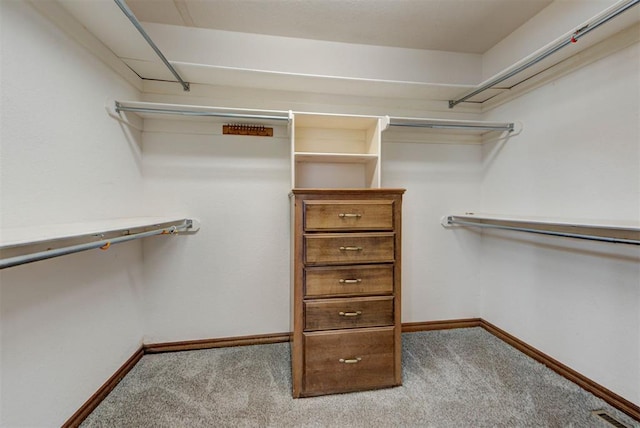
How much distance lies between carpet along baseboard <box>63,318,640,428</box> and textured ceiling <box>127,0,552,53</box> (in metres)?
2.27

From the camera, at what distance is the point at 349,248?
1.40 meters

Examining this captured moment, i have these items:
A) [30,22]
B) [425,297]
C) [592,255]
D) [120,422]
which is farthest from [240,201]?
[592,255]

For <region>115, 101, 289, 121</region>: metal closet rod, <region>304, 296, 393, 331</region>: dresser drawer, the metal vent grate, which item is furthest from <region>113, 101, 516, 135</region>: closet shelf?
the metal vent grate

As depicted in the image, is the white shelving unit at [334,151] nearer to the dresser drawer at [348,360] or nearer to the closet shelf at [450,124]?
the closet shelf at [450,124]

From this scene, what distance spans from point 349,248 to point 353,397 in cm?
85

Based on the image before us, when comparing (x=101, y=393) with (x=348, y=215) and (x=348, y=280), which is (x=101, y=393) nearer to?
(x=348, y=280)

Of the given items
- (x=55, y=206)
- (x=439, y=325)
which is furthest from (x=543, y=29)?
(x=55, y=206)

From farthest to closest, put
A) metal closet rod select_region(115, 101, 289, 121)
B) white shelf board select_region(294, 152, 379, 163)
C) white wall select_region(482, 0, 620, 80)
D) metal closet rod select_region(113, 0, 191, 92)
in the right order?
white shelf board select_region(294, 152, 379, 163) → metal closet rod select_region(115, 101, 289, 121) → white wall select_region(482, 0, 620, 80) → metal closet rod select_region(113, 0, 191, 92)

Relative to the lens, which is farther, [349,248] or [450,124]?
[450,124]

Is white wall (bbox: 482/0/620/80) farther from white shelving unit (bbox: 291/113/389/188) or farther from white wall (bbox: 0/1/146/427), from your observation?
white wall (bbox: 0/1/146/427)

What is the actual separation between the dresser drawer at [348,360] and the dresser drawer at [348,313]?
40 millimetres

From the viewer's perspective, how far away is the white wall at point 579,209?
1246mm

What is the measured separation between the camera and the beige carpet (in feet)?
4.06

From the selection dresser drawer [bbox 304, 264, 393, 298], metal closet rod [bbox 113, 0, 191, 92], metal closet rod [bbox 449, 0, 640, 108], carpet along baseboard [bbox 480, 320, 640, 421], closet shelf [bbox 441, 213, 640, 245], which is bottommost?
carpet along baseboard [bbox 480, 320, 640, 421]
